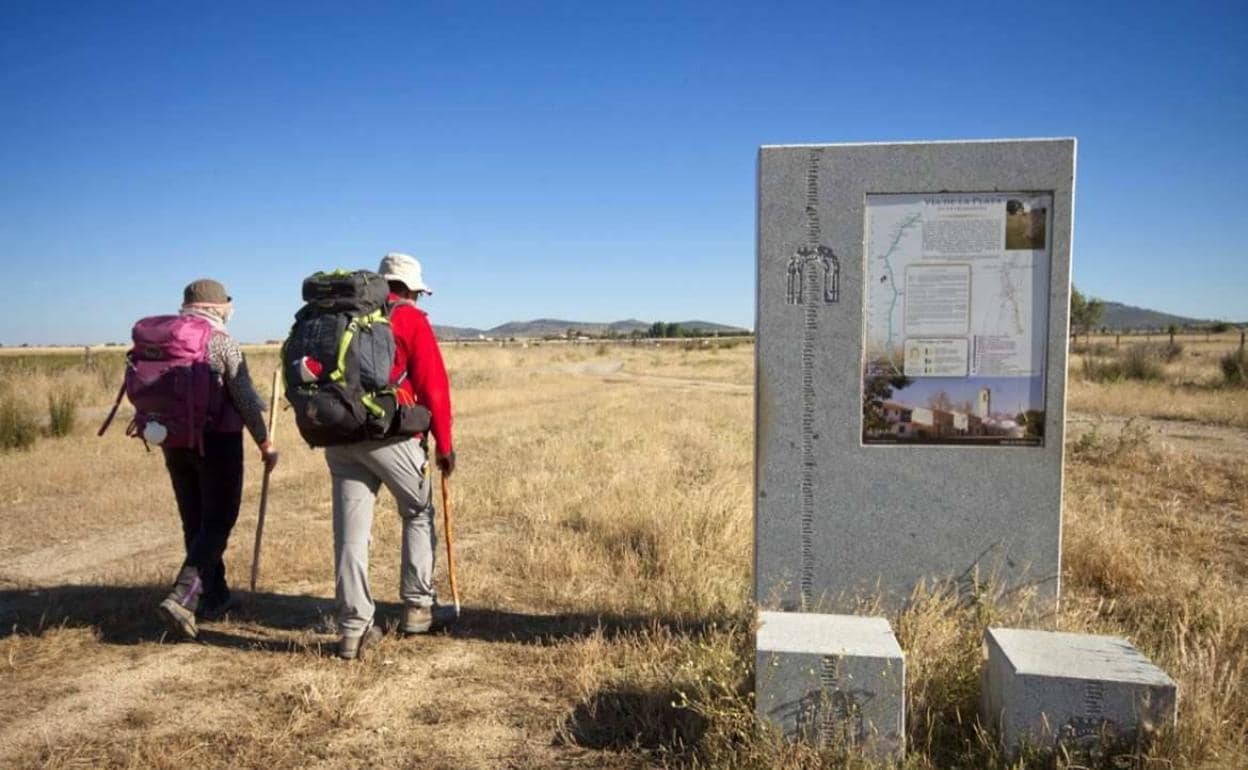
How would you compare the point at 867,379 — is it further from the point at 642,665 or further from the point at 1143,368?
the point at 1143,368

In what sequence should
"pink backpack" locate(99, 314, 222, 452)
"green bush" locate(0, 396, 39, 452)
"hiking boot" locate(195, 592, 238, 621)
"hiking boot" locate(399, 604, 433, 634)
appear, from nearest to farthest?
"pink backpack" locate(99, 314, 222, 452) → "hiking boot" locate(399, 604, 433, 634) → "hiking boot" locate(195, 592, 238, 621) → "green bush" locate(0, 396, 39, 452)

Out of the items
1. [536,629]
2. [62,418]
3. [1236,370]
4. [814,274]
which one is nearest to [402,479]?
[536,629]

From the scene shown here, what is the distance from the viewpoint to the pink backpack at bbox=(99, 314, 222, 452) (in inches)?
167

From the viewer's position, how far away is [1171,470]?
26.9ft

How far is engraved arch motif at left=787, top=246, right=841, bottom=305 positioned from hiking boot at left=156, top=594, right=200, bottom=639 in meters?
3.63

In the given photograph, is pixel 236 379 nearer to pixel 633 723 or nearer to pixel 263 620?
pixel 263 620

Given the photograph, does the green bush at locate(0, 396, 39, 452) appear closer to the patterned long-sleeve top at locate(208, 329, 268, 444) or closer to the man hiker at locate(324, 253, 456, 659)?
the patterned long-sleeve top at locate(208, 329, 268, 444)

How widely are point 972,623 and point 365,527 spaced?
3.09 m

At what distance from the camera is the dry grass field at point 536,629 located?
310cm

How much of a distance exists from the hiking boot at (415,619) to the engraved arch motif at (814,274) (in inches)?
104

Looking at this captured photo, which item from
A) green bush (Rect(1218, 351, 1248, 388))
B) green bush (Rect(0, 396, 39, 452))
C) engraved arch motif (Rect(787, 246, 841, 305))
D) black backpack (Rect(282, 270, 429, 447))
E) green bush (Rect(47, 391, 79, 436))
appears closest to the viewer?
black backpack (Rect(282, 270, 429, 447))

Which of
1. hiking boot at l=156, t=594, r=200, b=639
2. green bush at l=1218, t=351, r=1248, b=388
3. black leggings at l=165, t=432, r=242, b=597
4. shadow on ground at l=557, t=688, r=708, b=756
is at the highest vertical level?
green bush at l=1218, t=351, r=1248, b=388

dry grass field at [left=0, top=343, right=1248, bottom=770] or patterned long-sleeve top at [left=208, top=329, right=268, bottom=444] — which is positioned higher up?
patterned long-sleeve top at [left=208, top=329, right=268, bottom=444]

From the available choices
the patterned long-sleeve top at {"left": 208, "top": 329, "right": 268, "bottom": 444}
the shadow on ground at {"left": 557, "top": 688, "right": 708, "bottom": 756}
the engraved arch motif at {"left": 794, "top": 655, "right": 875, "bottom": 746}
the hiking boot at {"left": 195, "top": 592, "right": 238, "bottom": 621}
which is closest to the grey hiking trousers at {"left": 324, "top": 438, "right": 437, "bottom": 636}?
the patterned long-sleeve top at {"left": 208, "top": 329, "right": 268, "bottom": 444}
